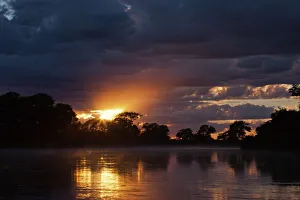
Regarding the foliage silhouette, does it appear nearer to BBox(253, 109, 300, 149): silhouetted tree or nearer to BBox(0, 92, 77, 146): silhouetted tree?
BBox(253, 109, 300, 149): silhouetted tree

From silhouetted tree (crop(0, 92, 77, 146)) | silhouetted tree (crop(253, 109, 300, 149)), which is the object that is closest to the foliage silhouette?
silhouetted tree (crop(253, 109, 300, 149))

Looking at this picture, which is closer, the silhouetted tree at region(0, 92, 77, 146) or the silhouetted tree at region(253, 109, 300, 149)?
the silhouetted tree at region(253, 109, 300, 149)

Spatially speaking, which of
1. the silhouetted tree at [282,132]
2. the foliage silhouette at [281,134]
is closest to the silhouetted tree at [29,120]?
the foliage silhouette at [281,134]

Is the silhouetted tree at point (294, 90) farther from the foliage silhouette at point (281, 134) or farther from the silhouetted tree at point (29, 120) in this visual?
the silhouetted tree at point (29, 120)

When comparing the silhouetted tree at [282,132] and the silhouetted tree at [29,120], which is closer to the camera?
the silhouetted tree at [282,132]

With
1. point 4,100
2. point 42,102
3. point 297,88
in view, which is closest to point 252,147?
point 297,88

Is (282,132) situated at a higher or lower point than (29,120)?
lower

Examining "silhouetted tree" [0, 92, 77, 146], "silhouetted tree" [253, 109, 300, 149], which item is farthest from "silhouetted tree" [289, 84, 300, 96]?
"silhouetted tree" [0, 92, 77, 146]

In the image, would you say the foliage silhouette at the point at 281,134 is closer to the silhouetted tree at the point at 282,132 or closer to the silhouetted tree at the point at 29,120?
the silhouetted tree at the point at 282,132

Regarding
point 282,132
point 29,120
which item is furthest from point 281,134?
point 29,120

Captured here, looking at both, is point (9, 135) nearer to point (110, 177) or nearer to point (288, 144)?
point (288, 144)

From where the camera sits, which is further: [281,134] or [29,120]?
[29,120]

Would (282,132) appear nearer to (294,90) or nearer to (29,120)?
(294,90)

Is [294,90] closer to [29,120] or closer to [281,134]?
[281,134]
